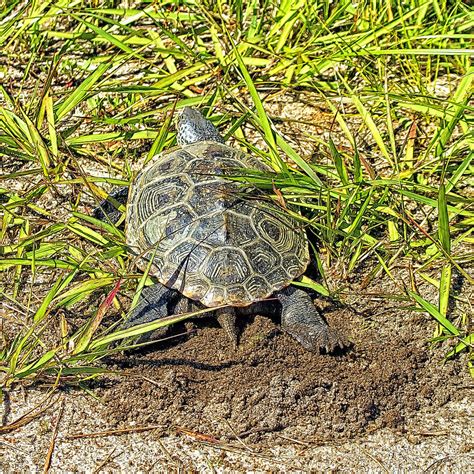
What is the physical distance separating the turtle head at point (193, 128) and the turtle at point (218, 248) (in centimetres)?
24

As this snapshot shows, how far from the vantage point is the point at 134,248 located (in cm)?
300

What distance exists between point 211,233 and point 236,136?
0.94 m

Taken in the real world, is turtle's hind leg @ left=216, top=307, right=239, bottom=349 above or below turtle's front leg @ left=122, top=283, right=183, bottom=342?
below

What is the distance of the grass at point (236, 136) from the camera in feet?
9.37

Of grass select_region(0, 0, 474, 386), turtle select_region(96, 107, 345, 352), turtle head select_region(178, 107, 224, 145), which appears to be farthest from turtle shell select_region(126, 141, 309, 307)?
turtle head select_region(178, 107, 224, 145)

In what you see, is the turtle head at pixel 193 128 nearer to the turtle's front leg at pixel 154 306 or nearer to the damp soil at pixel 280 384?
the turtle's front leg at pixel 154 306

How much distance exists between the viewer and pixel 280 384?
2.58 meters

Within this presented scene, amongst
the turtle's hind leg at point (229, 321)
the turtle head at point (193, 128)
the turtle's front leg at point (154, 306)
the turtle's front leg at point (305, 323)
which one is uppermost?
the turtle head at point (193, 128)

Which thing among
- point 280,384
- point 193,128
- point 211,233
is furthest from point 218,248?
point 193,128

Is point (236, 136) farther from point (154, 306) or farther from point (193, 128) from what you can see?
point (154, 306)

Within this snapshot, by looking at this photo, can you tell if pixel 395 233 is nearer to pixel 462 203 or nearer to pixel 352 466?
pixel 462 203

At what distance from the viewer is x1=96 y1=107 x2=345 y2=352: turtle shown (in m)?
2.77

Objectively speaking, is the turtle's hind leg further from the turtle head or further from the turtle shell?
the turtle head

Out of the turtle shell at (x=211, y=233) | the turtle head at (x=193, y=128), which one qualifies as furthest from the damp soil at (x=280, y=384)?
the turtle head at (x=193, y=128)
